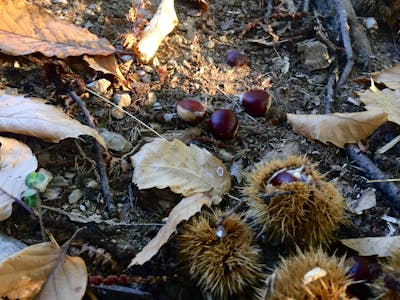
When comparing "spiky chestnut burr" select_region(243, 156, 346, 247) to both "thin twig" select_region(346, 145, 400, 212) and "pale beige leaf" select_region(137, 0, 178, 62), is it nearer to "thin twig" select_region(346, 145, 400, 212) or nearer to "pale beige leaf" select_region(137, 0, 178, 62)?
"thin twig" select_region(346, 145, 400, 212)

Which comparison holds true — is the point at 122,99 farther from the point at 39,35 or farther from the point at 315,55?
the point at 315,55

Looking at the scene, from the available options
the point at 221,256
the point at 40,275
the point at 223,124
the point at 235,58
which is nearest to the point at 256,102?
the point at 223,124

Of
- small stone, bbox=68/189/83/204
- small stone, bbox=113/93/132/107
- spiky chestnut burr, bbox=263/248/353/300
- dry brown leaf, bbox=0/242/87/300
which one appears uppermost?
spiky chestnut burr, bbox=263/248/353/300

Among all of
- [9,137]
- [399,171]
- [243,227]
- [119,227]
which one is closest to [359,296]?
[243,227]

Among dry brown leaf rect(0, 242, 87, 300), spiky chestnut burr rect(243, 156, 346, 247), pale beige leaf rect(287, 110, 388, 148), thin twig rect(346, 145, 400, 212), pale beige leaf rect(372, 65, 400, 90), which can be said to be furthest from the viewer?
pale beige leaf rect(372, 65, 400, 90)

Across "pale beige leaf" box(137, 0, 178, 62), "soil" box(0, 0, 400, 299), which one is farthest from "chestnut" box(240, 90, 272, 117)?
"pale beige leaf" box(137, 0, 178, 62)

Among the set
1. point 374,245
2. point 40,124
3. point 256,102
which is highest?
point 40,124

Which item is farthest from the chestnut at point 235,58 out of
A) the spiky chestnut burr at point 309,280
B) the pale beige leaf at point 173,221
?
the spiky chestnut burr at point 309,280
